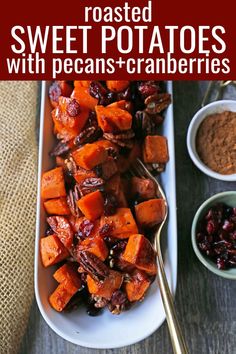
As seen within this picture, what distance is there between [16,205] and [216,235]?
753 mm

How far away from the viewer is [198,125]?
7.39 feet

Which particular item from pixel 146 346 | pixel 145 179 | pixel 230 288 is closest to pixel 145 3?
pixel 145 179

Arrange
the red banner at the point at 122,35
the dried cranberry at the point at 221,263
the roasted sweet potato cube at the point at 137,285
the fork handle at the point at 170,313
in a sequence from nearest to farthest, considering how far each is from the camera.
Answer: the fork handle at the point at 170,313, the roasted sweet potato cube at the point at 137,285, the dried cranberry at the point at 221,263, the red banner at the point at 122,35

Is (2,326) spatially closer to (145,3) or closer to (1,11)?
(1,11)

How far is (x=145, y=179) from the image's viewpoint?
2115 mm

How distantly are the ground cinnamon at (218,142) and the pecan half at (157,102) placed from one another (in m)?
0.17

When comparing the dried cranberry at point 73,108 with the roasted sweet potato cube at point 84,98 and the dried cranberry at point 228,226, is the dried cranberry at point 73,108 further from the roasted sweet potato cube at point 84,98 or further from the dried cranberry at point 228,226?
the dried cranberry at point 228,226

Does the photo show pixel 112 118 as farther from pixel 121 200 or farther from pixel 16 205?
pixel 16 205

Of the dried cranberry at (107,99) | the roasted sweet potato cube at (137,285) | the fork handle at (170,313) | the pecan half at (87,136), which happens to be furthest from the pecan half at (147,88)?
the roasted sweet potato cube at (137,285)

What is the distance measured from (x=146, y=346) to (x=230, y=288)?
0.38 m

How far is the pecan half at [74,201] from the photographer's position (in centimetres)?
205

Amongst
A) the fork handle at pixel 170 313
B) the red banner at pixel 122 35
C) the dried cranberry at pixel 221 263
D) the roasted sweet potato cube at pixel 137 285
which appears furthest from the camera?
the red banner at pixel 122 35

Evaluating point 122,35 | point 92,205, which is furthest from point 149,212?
point 122,35

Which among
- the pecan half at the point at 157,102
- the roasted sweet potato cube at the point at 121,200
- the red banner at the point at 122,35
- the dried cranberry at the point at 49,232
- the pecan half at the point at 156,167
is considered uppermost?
the red banner at the point at 122,35
